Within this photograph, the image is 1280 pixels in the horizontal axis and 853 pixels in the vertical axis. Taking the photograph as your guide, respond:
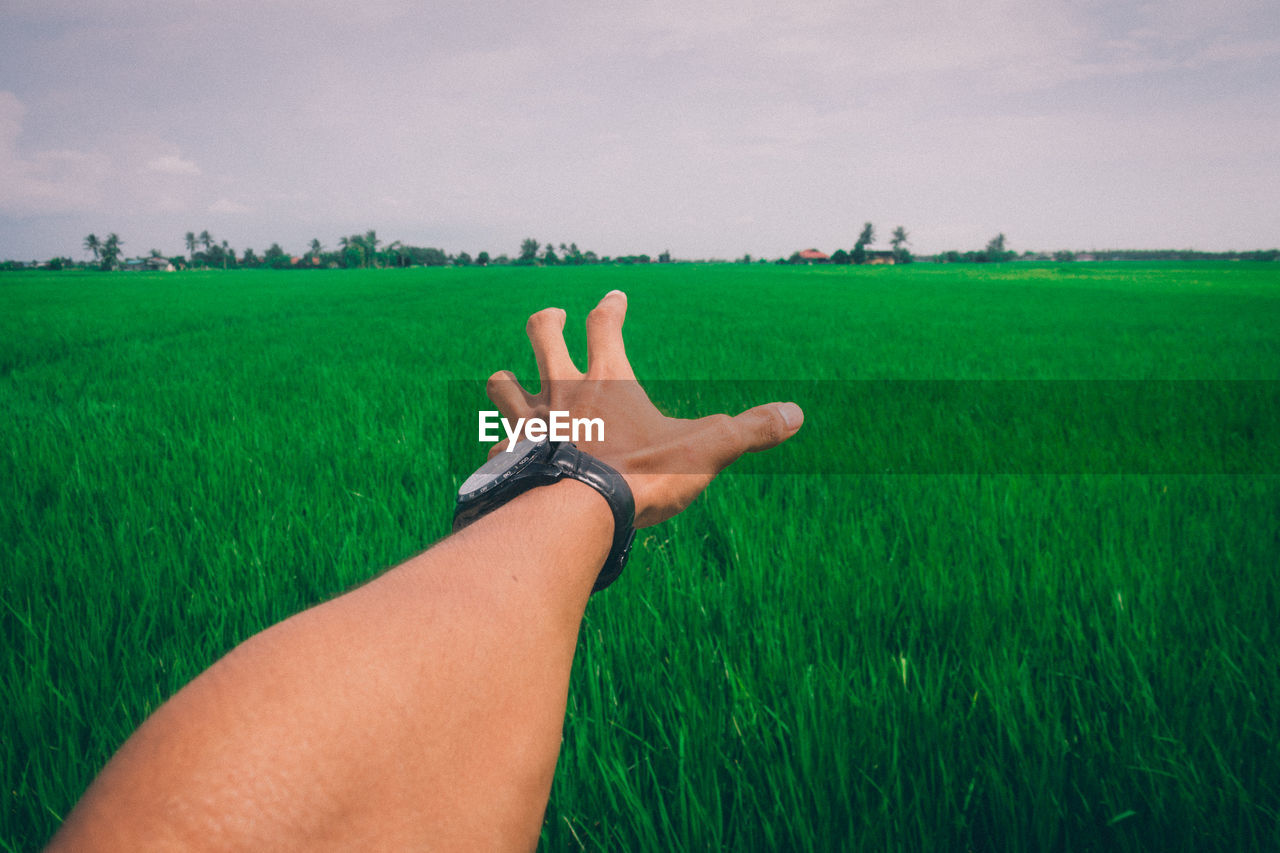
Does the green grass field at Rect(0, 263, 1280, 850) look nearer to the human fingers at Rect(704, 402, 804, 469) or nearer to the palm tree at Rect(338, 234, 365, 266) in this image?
the human fingers at Rect(704, 402, 804, 469)

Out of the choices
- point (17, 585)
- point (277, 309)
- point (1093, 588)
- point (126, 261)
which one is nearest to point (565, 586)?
point (1093, 588)

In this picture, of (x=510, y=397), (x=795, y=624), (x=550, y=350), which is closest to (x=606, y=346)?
(x=550, y=350)

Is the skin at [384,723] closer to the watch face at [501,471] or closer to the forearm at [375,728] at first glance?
the forearm at [375,728]

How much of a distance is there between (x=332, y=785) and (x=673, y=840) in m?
0.54

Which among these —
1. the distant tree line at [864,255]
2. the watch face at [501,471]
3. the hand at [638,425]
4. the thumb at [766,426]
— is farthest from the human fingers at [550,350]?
the distant tree line at [864,255]

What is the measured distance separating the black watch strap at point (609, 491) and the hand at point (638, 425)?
0.34 feet

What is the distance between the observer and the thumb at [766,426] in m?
1.32

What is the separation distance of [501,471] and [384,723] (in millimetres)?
561

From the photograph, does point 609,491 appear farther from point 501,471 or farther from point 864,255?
point 864,255

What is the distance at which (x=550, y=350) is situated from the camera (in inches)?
53.5

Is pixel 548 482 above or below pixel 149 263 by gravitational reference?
below
